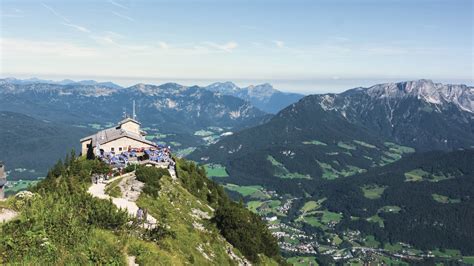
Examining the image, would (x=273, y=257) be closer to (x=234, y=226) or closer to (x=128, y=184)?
(x=234, y=226)

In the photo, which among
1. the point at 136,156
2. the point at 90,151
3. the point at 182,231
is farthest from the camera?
the point at 90,151

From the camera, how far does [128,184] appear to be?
60.9m

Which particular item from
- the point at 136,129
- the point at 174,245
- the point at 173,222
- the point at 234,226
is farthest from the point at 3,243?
the point at 136,129

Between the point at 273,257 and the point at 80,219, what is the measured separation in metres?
32.3

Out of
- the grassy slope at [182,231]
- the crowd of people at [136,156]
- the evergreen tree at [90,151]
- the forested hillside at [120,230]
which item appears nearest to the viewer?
the forested hillside at [120,230]

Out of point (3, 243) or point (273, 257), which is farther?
point (273, 257)

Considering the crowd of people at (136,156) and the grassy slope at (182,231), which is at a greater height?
the crowd of people at (136,156)

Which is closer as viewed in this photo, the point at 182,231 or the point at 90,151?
the point at 182,231

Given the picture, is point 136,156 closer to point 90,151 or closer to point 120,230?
point 90,151

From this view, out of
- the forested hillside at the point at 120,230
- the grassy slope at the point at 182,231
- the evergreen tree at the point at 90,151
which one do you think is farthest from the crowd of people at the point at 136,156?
the grassy slope at the point at 182,231

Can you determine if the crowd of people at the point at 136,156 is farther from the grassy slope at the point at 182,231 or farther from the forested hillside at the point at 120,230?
the grassy slope at the point at 182,231

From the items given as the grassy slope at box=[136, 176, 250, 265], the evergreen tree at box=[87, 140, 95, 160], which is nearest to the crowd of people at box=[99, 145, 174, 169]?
the evergreen tree at box=[87, 140, 95, 160]

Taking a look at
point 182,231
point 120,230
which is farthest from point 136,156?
point 120,230

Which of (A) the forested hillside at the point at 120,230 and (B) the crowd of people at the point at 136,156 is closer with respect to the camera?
(A) the forested hillside at the point at 120,230
